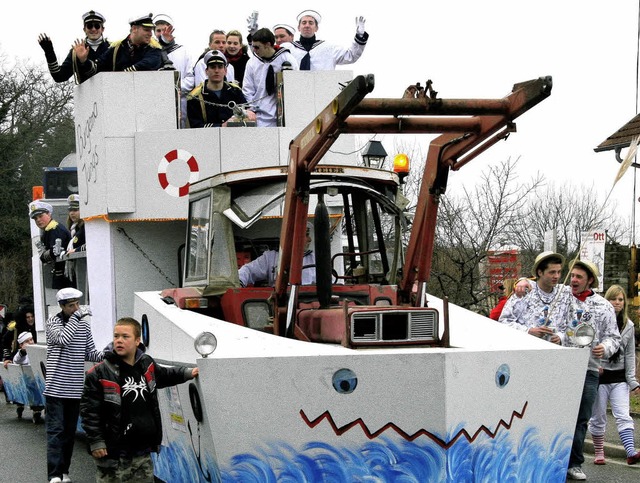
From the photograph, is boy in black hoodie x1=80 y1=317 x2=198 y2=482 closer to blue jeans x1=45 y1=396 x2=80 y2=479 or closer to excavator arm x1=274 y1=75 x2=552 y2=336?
excavator arm x1=274 y1=75 x2=552 y2=336

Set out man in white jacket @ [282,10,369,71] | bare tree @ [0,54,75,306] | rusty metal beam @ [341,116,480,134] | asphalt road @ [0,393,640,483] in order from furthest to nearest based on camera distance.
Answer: bare tree @ [0,54,75,306], man in white jacket @ [282,10,369,71], asphalt road @ [0,393,640,483], rusty metal beam @ [341,116,480,134]

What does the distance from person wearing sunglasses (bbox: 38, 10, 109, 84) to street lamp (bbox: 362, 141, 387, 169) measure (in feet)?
10.4

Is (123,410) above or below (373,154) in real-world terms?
below

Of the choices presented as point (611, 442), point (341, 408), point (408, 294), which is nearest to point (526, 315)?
point (408, 294)

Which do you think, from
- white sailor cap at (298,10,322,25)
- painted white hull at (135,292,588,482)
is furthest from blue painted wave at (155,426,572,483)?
white sailor cap at (298,10,322,25)

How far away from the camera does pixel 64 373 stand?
35.1 feet

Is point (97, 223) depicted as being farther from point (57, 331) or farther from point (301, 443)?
point (301, 443)

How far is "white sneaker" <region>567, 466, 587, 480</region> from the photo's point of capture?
33.0 ft

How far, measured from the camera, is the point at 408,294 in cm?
888

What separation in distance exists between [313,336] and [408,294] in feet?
3.30

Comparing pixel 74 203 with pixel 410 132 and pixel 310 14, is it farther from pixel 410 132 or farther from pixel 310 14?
pixel 410 132

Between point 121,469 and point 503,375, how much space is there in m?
2.47

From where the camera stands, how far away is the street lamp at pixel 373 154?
12113 millimetres

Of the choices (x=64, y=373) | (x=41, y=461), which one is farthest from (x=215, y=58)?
(x=41, y=461)
